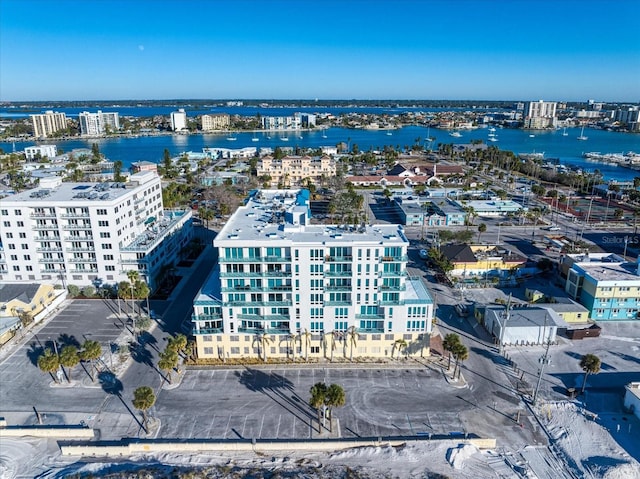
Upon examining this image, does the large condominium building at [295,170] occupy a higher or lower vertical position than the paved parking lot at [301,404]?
higher

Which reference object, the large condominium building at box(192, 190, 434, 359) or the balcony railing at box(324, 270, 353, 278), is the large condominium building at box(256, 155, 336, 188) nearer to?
the large condominium building at box(192, 190, 434, 359)

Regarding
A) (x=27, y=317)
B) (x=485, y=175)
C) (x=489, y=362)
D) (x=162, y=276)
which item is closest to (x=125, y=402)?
(x=27, y=317)

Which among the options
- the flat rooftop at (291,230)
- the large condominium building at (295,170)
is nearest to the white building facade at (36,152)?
the large condominium building at (295,170)

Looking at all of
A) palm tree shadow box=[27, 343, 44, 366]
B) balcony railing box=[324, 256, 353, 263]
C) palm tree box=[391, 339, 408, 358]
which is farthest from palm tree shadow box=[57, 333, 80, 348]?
palm tree box=[391, 339, 408, 358]

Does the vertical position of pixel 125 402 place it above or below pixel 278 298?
below

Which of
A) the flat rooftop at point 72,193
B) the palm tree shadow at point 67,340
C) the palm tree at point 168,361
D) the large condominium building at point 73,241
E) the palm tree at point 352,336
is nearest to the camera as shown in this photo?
the palm tree at point 168,361

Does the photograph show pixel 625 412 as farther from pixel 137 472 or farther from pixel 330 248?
pixel 137 472

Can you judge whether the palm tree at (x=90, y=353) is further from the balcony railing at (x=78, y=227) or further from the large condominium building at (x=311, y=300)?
the balcony railing at (x=78, y=227)
